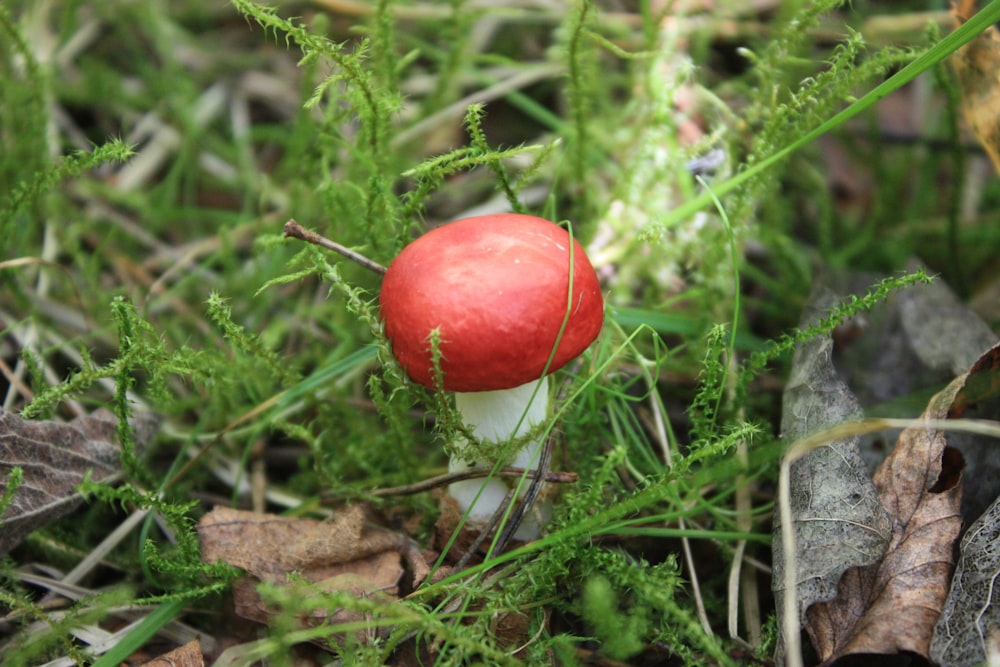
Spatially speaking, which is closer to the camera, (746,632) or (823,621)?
(823,621)

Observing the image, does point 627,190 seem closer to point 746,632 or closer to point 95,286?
point 746,632

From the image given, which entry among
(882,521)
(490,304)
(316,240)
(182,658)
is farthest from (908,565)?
(182,658)

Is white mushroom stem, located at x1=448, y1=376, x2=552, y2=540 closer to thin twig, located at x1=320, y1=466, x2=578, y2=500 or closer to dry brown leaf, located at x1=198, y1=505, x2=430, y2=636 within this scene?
thin twig, located at x1=320, y1=466, x2=578, y2=500

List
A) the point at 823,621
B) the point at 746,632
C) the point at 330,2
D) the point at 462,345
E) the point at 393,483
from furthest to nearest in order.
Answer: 1. the point at 330,2
2. the point at 393,483
3. the point at 746,632
4. the point at 823,621
5. the point at 462,345

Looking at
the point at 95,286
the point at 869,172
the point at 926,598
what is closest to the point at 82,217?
the point at 95,286

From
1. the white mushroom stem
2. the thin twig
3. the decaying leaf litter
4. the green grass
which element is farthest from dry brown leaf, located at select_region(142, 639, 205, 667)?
the decaying leaf litter

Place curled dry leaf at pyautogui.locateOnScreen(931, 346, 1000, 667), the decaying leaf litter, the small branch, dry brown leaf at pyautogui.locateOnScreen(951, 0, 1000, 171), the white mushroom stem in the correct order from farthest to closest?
1. dry brown leaf at pyautogui.locateOnScreen(951, 0, 1000, 171)
2. the white mushroom stem
3. the small branch
4. the decaying leaf litter
5. curled dry leaf at pyautogui.locateOnScreen(931, 346, 1000, 667)

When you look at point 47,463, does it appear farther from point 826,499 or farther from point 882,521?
point 882,521
